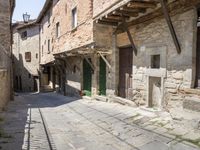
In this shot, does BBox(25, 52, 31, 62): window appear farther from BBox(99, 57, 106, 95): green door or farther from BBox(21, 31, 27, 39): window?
BBox(99, 57, 106, 95): green door

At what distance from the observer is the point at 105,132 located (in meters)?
7.02

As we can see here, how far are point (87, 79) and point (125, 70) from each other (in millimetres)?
4249

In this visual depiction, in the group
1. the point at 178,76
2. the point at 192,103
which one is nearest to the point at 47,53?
the point at 178,76

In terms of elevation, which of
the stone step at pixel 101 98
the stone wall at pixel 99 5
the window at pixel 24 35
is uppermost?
the window at pixel 24 35

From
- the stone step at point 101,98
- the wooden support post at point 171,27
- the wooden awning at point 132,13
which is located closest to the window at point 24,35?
the stone step at point 101,98

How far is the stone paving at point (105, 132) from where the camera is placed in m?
5.70

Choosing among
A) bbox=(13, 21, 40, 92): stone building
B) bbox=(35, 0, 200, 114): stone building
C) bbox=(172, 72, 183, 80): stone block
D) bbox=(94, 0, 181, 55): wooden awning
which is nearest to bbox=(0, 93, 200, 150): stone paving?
bbox=(35, 0, 200, 114): stone building

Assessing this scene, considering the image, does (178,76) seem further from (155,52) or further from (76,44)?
(76,44)

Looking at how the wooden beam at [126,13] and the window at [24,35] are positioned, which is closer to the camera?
the wooden beam at [126,13]

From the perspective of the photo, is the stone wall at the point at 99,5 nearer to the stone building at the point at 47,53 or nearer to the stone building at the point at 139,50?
the stone building at the point at 139,50

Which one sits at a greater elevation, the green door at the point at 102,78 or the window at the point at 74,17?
the window at the point at 74,17

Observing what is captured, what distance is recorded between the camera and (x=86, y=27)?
12875 mm

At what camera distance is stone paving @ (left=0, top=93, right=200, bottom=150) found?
5.70 m

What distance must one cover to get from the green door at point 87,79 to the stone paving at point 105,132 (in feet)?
16.3
